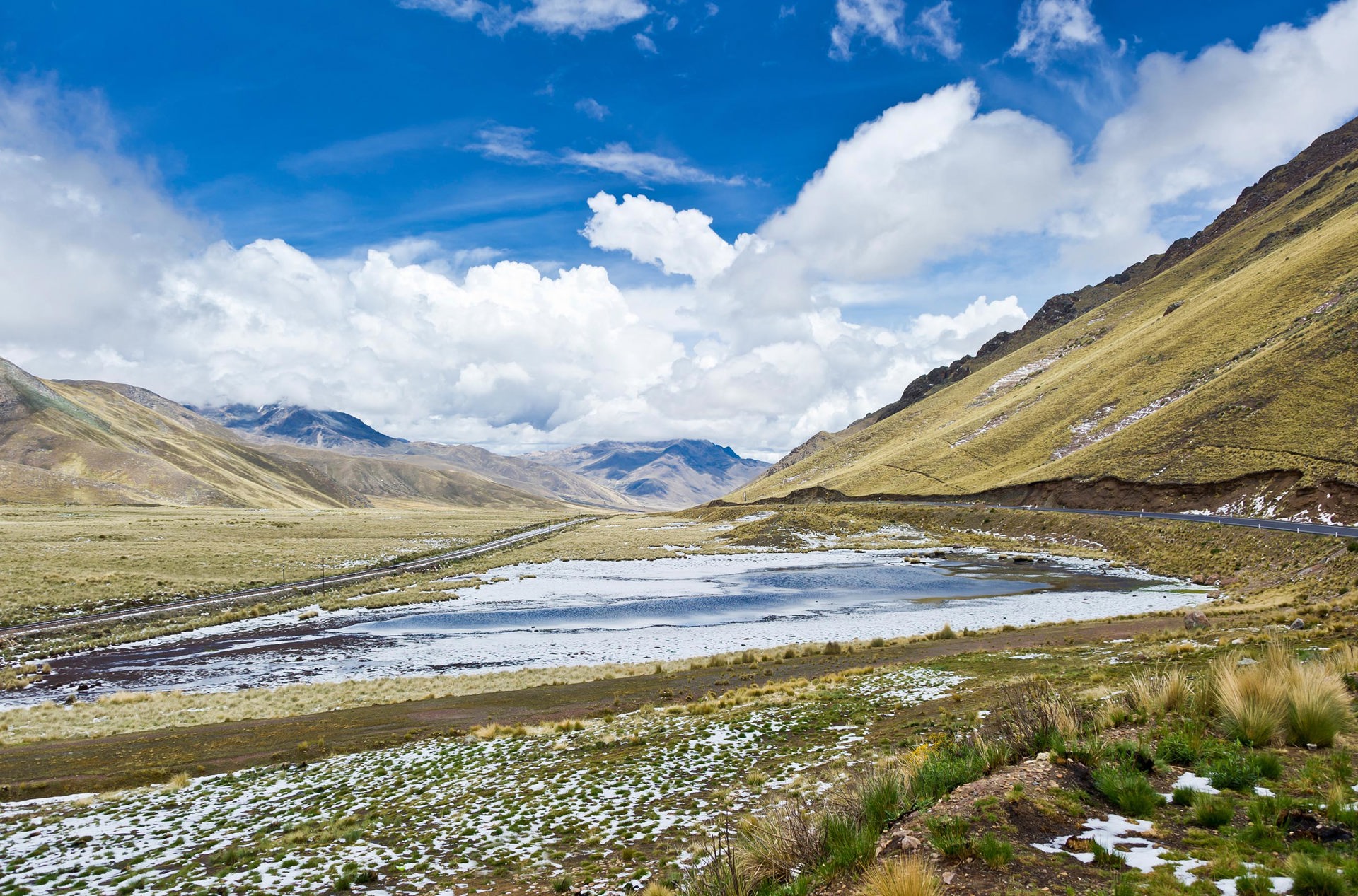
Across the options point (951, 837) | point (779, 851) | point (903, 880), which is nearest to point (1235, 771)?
point (951, 837)

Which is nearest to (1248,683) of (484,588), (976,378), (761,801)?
(761,801)

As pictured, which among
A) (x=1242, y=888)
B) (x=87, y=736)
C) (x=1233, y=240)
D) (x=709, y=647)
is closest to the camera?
(x=1242, y=888)

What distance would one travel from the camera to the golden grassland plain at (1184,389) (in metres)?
64.4

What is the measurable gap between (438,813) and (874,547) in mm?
73975

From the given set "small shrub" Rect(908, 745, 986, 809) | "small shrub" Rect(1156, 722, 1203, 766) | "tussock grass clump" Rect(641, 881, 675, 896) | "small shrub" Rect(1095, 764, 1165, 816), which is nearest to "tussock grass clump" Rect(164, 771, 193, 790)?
"tussock grass clump" Rect(641, 881, 675, 896)

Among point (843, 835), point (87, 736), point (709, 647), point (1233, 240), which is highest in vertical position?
point (1233, 240)

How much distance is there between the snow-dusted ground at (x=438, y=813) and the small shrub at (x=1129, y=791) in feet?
17.8

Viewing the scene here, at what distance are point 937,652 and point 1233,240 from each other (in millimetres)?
188350

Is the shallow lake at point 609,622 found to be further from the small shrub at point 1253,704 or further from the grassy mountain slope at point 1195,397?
the small shrub at point 1253,704

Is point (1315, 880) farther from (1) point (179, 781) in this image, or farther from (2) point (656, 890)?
(1) point (179, 781)

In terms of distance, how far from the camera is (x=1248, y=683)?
9.52m

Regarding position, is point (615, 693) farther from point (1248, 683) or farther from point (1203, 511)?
point (1203, 511)

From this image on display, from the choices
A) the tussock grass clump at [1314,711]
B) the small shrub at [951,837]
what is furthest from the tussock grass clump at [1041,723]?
the small shrub at [951,837]

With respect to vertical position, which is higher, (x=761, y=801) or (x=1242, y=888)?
(x=1242, y=888)
